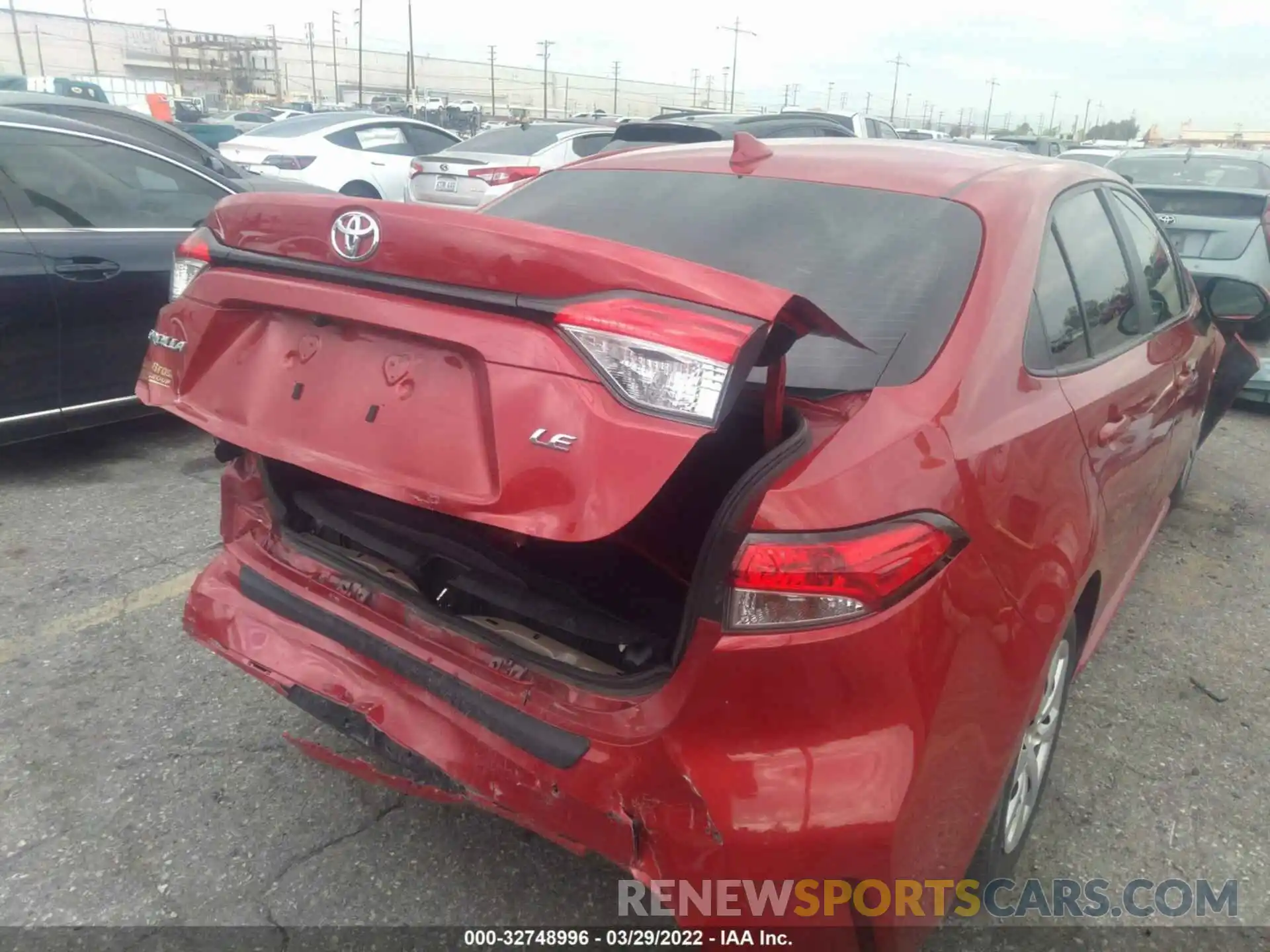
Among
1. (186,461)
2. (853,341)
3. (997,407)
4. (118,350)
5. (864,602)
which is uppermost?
(853,341)

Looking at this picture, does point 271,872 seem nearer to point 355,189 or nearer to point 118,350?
point 118,350

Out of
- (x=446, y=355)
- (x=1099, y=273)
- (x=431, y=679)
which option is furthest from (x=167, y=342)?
(x=1099, y=273)

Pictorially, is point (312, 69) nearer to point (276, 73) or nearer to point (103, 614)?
point (276, 73)

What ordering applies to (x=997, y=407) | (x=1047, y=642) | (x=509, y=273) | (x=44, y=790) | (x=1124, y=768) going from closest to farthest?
(x=509, y=273) < (x=997, y=407) < (x=1047, y=642) < (x=44, y=790) < (x=1124, y=768)

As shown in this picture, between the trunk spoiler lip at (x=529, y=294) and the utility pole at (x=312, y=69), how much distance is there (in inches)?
3522

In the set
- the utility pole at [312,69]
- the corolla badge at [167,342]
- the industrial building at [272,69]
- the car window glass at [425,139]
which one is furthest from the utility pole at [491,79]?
the corolla badge at [167,342]

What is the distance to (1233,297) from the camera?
3.45 m

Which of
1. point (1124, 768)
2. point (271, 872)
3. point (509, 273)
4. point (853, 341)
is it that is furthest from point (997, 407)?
point (271, 872)

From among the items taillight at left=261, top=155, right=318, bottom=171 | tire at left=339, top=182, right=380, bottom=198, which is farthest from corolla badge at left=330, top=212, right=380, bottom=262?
tire at left=339, top=182, right=380, bottom=198

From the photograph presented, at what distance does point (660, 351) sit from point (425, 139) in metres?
12.1

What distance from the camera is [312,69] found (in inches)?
3455

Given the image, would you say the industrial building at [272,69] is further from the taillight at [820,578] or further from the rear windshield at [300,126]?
the taillight at [820,578]

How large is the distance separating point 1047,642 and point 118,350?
4.07 m

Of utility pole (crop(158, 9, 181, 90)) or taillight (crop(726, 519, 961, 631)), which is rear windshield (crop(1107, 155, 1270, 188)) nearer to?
taillight (crop(726, 519, 961, 631))
